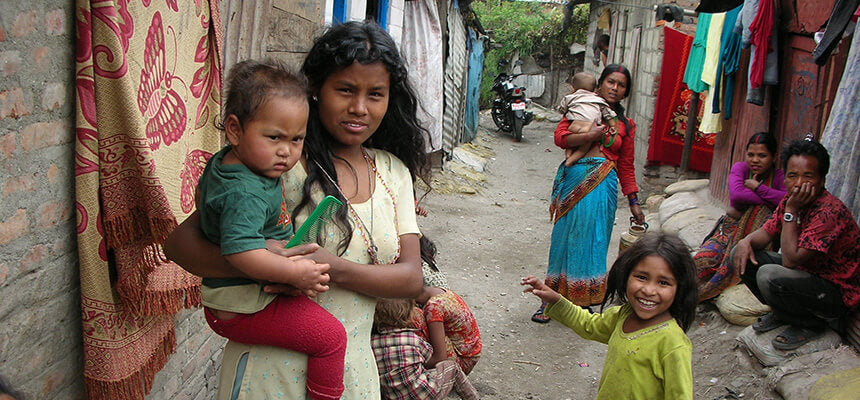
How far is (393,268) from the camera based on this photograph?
1.62 meters

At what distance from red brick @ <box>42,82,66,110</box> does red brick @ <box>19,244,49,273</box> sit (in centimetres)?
37

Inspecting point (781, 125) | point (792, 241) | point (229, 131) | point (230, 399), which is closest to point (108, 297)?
point (230, 399)

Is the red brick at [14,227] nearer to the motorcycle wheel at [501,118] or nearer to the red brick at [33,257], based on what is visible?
the red brick at [33,257]

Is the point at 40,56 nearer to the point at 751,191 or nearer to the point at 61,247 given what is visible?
the point at 61,247

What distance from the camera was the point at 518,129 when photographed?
49.8ft

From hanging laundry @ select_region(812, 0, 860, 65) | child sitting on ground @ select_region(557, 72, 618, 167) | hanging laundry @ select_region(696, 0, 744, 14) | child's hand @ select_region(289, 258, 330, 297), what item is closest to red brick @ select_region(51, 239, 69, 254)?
child's hand @ select_region(289, 258, 330, 297)

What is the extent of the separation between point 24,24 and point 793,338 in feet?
12.6

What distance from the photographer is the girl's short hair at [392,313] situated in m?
2.82

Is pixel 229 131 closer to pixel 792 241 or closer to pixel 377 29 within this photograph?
pixel 377 29

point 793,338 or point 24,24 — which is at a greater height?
point 24,24

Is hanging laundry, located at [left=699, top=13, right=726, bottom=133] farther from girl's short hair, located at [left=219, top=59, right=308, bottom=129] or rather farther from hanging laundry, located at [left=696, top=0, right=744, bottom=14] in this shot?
girl's short hair, located at [left=219, top=59, right=308, bottom=129]

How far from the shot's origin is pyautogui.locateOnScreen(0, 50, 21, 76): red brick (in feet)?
5.26

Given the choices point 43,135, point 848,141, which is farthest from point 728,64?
point 43,135

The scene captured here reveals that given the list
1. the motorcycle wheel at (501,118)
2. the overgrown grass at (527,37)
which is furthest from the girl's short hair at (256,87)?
the overgrown grass at (527,37)
